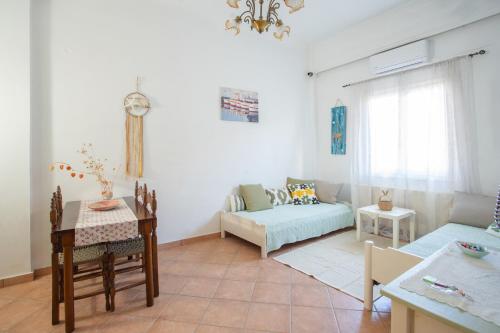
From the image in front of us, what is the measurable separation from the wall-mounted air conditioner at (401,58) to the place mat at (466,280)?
246 cm

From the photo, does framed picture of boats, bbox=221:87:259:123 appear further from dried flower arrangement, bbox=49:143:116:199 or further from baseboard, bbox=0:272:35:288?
baseboard, bbox=0:272:35:288

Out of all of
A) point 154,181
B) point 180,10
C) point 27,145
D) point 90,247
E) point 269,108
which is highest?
point 180,10

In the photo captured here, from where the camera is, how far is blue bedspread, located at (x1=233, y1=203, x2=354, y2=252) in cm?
295

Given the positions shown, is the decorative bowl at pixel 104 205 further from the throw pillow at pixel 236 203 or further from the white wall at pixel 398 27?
the white wall at pixel 398 27

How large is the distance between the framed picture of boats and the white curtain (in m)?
1.49

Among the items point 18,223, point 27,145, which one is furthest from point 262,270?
point 27,145

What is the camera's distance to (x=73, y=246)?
66.4 inches

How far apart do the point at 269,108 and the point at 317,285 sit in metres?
2.66

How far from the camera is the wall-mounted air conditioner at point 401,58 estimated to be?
3022 millimetres

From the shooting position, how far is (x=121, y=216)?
6.48 ft

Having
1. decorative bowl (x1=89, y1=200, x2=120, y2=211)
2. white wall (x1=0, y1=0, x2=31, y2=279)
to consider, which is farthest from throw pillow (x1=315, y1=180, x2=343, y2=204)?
white wall (x1=0, y1=0, x2=31, y2=279)

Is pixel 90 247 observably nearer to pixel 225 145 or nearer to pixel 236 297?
pixel 236 297

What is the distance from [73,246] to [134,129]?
1.56 m

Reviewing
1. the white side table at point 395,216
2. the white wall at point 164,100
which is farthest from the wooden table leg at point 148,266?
the white side table at point 395,216
